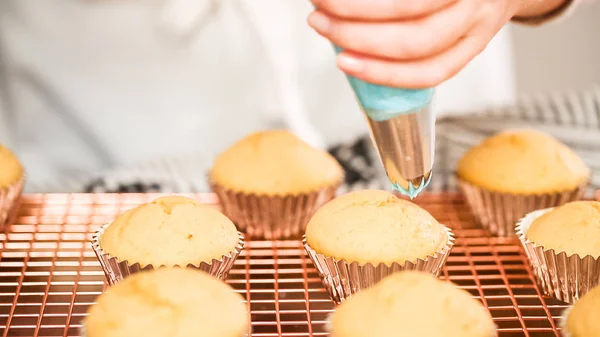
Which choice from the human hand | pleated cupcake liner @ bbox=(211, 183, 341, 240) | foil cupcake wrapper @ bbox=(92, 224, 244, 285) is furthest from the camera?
pleated cupcake liner @ bbox=(211, 183, 341, 240)

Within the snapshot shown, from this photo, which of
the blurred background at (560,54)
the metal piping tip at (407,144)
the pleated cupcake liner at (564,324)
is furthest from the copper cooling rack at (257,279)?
the blurred background at (560,54)

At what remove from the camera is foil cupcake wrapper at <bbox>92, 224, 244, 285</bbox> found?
44.0 inches

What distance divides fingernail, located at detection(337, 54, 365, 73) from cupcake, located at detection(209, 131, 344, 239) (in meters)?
0.59

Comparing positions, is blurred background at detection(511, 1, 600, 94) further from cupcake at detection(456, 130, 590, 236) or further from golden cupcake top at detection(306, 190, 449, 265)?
golden cupcake top at detection(306, 190, 449, 265)

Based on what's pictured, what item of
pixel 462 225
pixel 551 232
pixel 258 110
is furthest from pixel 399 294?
pixel 258 110

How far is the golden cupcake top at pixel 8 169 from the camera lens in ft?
4.48

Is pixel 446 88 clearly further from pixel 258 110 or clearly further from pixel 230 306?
pixel 230 306

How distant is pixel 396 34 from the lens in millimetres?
878

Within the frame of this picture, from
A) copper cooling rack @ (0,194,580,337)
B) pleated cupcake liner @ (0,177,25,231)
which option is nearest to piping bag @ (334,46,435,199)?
copper cooling rack @ (0,194,580,337)

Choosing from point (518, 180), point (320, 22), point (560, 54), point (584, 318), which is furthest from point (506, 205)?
point (560, 54)

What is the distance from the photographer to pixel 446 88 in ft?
8.00

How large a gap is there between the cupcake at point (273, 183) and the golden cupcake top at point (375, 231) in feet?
0.69

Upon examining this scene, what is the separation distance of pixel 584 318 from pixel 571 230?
25 centimetres

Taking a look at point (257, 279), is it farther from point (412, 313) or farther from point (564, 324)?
point (564, 324)
